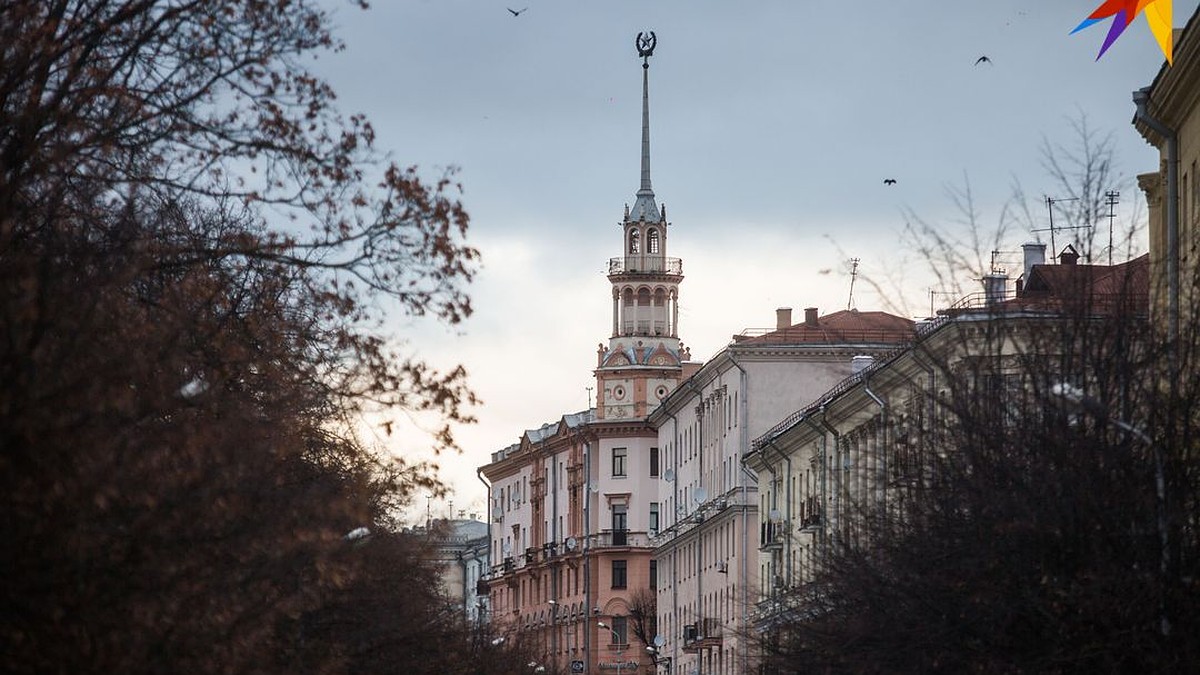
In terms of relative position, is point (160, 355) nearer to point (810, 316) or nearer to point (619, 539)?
point (810, 316)

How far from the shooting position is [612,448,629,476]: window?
5595 inches

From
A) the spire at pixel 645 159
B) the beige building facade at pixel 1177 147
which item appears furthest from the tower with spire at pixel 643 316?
the beige building facade at pixel 1177 147

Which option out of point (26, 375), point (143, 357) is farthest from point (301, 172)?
point (26, 375)

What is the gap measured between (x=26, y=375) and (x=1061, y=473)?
17.1m

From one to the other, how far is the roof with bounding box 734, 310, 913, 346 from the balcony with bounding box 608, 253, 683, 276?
46.3 m

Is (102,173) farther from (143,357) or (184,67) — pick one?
(143,357)

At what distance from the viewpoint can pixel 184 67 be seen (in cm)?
2356

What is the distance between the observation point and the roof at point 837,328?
309 feet

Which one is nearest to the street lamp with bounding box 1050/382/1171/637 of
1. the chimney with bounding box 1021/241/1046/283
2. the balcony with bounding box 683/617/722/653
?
the chimney with bounding box 1021/241/1046/283

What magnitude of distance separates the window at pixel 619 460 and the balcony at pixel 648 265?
1343 centimetres

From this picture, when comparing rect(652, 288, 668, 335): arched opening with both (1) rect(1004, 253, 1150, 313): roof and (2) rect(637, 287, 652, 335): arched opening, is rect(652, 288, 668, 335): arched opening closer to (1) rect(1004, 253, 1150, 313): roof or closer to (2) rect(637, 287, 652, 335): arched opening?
(2) rect(637, 287, 652, 335): arched opening

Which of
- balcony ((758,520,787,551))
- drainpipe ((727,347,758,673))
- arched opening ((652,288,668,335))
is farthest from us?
arched opening ((652,288,668,335))

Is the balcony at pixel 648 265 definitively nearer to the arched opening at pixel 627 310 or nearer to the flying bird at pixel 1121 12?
the arched opening at pixel 627 310

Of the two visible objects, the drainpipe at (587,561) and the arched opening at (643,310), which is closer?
the drainpipe at (587,561)
